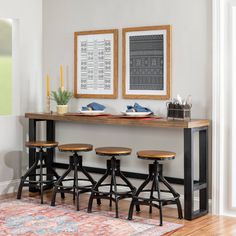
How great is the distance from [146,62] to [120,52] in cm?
39

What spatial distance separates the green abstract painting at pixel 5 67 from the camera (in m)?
6.62

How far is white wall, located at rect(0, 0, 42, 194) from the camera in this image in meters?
6.54

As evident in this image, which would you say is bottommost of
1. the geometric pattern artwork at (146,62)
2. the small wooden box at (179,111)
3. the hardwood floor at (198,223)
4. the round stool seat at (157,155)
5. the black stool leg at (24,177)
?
the hardwood floor at (198,223)

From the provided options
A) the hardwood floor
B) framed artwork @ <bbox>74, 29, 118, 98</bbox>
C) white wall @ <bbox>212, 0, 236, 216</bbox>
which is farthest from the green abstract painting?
white wall @ <bbox>212, 0, 236, 216</bbox>

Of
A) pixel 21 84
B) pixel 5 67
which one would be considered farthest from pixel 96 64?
pixel 5 67

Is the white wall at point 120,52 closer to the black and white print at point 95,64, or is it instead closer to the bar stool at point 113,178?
the black and white print at point 95,64

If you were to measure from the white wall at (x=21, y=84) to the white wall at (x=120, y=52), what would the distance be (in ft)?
0.46

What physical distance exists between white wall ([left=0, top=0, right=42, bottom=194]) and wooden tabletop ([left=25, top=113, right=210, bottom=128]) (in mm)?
361

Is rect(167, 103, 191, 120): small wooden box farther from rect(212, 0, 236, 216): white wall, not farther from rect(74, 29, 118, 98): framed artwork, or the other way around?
rect(74, 29, 118, 98): framed artwork

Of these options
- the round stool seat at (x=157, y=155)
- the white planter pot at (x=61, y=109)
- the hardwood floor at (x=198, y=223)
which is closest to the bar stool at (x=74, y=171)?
the hardwood floor at (x=198, y=223)

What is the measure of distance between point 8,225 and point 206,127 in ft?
6.83

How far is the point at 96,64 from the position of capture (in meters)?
6.37

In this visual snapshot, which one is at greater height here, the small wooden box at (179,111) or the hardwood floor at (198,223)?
the small wooden box at (179,111)

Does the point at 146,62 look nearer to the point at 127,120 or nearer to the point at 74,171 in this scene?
the point at 127,120
